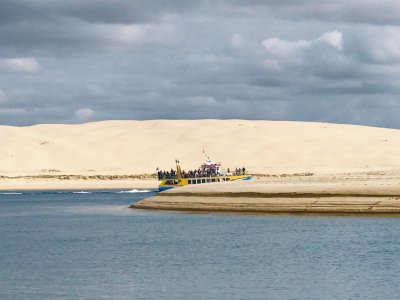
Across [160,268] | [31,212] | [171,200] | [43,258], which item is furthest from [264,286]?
[31,212]

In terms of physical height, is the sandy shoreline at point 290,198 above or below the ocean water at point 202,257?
above

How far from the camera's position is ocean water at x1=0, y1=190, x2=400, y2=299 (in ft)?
125

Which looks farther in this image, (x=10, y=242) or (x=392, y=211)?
(x=392, y=211)

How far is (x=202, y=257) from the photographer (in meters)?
48.8

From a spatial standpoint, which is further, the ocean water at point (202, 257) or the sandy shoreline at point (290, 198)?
the sandy shoreline at point (290, 198)

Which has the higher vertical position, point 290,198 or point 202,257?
point 290,198

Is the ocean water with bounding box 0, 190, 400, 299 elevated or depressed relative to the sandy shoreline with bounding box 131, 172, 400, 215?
depressed

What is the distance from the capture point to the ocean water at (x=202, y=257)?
3816 cm

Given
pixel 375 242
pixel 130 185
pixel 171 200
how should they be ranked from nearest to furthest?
pixel 375 242 → pixel 171 200 → pixel 130 185

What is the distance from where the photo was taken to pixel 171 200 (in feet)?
281

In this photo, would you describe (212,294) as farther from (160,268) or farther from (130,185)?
(130,185)

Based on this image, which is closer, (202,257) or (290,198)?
(202,257)

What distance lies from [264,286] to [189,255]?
37.2 ft

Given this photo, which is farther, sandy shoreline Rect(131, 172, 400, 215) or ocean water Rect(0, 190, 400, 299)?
sandy shoreline Rect(131, 172, 400, 215)
